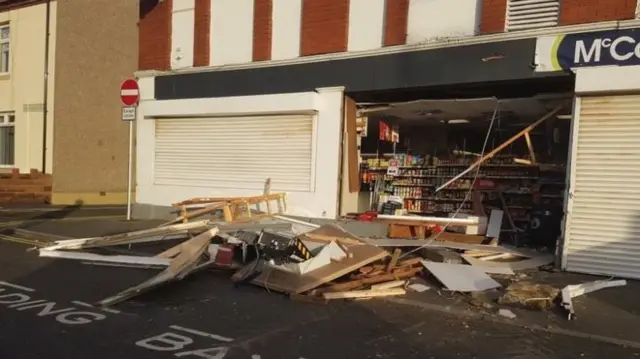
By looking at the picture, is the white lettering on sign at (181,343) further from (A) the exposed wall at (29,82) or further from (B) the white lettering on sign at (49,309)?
(A) the exposed wall at (29,82)

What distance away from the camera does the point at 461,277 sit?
7.90 metres

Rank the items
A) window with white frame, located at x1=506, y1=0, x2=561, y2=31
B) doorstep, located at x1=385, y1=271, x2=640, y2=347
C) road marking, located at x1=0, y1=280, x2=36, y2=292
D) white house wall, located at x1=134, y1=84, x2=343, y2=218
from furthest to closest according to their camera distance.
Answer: white house wall, located at x1=134, y1=84, x2=343, y2=218 < window with white frame, located at x1=506, y1=0, x2=561, y2=31 < road marking, located at x1=0, y1=280, x2=36, y2=292 < doorstep, located at x1=385, y1=271, x2=640, y2=347

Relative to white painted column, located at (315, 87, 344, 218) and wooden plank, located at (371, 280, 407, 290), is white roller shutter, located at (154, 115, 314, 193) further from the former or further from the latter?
wooden plank, located at (371, 280, 407, 290)

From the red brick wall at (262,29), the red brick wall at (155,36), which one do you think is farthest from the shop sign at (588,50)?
the red brick wall at (155,36)

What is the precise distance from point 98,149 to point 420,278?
16211mm

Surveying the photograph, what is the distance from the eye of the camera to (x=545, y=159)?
12148 millimetres

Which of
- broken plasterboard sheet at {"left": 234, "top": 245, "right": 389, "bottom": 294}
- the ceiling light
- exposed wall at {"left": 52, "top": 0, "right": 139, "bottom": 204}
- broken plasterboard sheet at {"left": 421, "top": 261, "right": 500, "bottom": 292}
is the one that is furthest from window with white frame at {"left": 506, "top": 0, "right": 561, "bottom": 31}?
exposed wall at {"left": 52, "top": 0, "right": 139, "bottom": 204}

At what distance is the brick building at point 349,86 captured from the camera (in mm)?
8977

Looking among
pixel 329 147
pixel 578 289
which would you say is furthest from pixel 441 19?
pixel 578 289

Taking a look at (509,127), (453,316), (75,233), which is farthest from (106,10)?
(453,316)

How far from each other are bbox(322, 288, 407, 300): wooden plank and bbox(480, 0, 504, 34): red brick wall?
5.57 metres

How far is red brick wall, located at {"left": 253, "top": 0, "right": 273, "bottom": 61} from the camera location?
12906 millimetres

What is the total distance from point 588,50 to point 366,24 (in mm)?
4556

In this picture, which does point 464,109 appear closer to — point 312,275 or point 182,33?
point 312,275
